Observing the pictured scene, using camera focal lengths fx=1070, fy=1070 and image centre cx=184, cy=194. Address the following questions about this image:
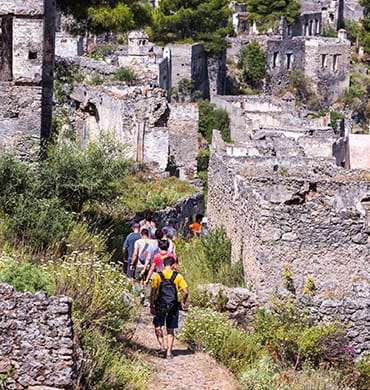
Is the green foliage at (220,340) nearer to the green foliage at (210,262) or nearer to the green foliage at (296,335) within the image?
the green foliage at (296,335)

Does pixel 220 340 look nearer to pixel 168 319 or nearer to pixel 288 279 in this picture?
pixel 168 319

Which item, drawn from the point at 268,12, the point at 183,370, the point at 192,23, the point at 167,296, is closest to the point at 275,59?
the point at 268,12

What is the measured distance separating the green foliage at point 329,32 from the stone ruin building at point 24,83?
53975 mm

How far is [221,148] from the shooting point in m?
18.1

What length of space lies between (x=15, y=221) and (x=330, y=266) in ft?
11.6

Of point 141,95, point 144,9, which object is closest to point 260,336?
point 144,9

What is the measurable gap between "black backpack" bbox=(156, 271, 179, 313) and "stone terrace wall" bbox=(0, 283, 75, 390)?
2.27 m

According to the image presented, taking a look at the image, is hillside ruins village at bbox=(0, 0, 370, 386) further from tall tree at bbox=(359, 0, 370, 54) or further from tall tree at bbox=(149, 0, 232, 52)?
tall tree at bbox=(359, 0, 370, 54)

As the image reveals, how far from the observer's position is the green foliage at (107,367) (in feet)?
25.9

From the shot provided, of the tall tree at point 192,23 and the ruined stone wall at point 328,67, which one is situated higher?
the tall tree at point 192,23

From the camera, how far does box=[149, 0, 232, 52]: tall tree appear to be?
46.1 meters

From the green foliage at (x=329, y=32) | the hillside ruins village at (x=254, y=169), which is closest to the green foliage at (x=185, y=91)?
the hillside ruins village at (x=254, y=169)

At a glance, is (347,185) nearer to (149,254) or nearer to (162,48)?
(149,254)

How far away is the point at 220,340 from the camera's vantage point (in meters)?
9.70
